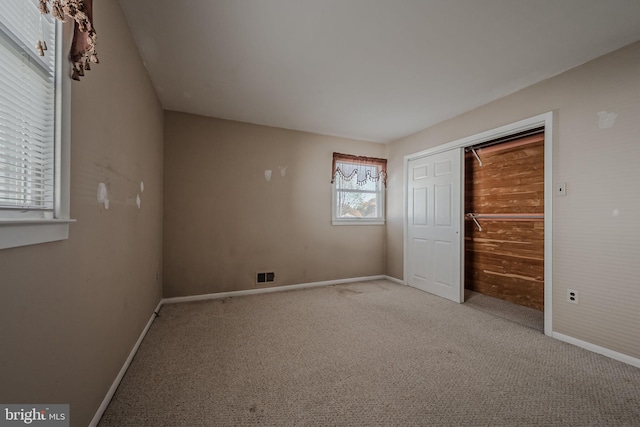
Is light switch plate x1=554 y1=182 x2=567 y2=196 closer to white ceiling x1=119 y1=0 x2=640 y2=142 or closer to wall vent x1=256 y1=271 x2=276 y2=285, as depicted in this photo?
white ceiling x1=119 y1=0 x2=640 y2=142

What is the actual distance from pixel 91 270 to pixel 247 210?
2525 millimetres

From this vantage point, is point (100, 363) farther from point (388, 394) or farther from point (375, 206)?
point (375, 206)

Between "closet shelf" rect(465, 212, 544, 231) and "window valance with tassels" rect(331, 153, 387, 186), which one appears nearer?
"closet shelf" rect(465, 212, 544, 231)

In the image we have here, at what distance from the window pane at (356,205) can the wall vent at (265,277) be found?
4.76ft

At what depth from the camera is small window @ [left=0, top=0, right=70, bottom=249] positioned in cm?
85

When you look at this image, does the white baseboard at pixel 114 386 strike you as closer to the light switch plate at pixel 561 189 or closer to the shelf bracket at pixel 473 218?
the light switch plate at pixel 561 189

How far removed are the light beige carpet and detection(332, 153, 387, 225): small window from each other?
1.99 metres

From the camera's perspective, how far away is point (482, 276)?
13.6 feet

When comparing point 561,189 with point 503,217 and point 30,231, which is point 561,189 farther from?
point 30,231

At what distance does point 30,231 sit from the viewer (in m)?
0.90

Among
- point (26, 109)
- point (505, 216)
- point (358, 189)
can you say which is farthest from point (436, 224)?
point (26, 109)

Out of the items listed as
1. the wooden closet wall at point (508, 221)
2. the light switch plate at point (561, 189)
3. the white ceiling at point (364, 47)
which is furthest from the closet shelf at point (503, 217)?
the white ceiling at point (364, 47)

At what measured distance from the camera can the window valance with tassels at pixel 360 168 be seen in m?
4.54

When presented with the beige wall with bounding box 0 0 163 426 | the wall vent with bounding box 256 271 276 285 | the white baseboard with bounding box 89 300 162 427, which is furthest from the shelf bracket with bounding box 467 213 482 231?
the white baseboard with bounding box 89 300 162 427
